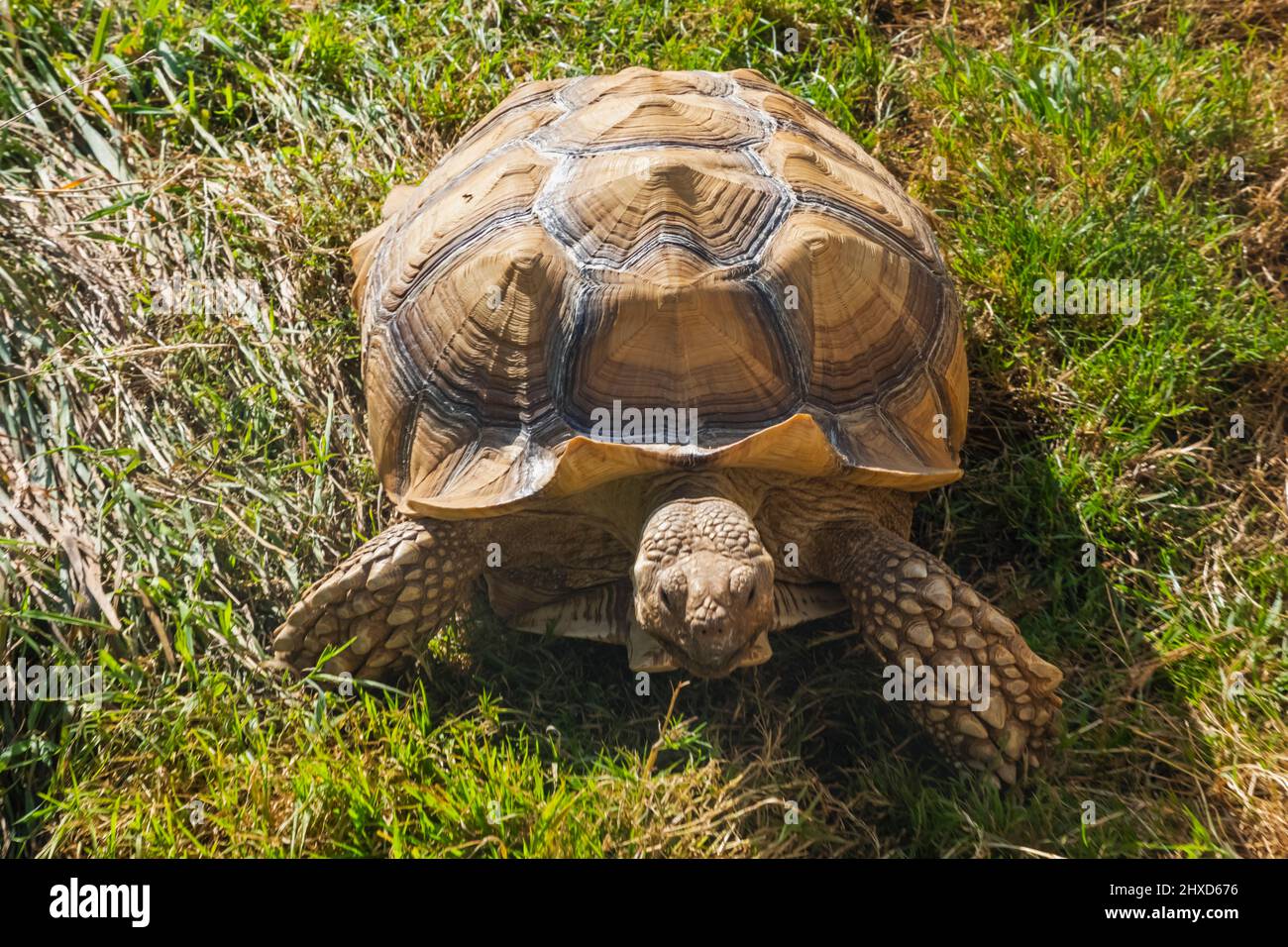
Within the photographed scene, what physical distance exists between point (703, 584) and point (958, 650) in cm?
87

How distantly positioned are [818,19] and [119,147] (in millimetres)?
3208

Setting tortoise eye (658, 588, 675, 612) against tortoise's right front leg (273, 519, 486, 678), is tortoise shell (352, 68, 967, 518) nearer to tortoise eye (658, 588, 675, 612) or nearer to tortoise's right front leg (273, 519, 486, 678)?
tortoise's right front leg (273, 519, 486, 678)

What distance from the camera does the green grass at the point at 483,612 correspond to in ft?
10.8

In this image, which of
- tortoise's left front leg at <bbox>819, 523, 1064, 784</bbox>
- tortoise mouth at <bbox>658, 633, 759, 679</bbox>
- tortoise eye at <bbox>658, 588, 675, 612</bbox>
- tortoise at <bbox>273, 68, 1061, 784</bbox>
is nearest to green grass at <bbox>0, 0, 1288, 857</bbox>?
tortoise's left front leg at <bbox>819, 523, 1064, 784</bbox>

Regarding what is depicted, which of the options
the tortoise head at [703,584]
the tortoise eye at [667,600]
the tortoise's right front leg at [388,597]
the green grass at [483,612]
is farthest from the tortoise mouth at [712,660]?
the tortoise's right front leg at [388,597]

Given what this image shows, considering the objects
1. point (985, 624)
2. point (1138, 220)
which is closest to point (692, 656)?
point (985, 624)

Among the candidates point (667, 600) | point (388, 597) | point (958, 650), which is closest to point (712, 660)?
point (667, 600)

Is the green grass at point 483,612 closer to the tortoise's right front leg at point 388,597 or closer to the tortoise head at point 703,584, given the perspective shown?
the tortoise's right front leg at point 388,597

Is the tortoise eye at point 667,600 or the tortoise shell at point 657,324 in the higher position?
the tortoise shell at point 657,324

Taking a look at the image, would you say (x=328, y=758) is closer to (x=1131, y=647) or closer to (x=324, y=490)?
(x=324, y=490)

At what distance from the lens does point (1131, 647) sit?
363cm

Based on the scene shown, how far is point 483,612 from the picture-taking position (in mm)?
3795

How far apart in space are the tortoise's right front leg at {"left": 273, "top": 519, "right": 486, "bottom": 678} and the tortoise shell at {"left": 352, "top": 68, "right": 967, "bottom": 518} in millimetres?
154

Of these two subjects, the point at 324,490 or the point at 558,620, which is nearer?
the point at 558,620
